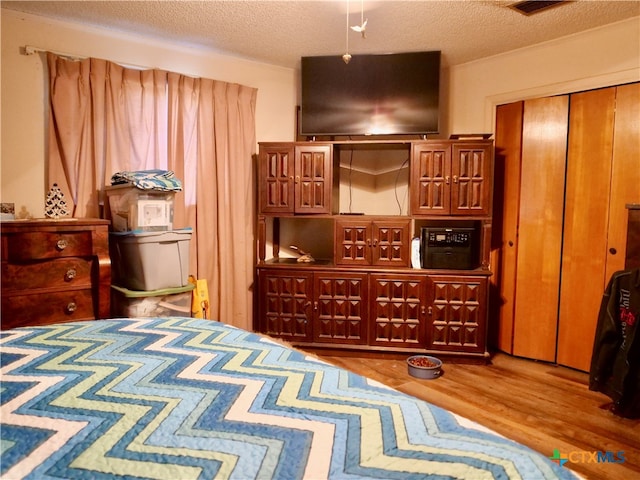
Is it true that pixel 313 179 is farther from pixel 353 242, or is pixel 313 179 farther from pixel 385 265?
pixel 385 265

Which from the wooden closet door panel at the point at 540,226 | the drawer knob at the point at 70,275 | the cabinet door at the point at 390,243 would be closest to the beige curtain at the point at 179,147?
the drawer knob at the point at 70,275

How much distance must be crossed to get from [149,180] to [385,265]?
1.79 metres

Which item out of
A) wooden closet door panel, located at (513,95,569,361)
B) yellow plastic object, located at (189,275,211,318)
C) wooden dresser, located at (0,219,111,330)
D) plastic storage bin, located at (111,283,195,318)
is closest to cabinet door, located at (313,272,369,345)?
yellow plastic object, located at (189,275,211,318)

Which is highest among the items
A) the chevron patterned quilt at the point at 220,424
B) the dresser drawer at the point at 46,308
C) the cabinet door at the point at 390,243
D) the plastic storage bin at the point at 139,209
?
the plastic storage bin at the point at 139,209

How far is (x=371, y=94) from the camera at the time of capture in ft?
10.8

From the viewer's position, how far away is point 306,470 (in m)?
0.62

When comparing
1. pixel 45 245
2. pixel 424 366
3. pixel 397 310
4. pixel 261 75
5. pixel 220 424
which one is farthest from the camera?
pixel 261 75

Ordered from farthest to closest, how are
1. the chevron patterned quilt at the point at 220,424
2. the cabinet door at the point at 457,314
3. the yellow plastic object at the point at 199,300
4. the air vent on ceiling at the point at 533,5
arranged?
the cabinet door at the point at 457,314 → the yellow plastic object at the point at 199,300 → the air vent on ceiling at the point at 533,5 → the chevron patterned quilt at the point at 220,424

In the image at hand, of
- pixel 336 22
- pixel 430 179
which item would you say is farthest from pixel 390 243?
pixel 336 22

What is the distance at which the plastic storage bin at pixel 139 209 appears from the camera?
2.52 meters

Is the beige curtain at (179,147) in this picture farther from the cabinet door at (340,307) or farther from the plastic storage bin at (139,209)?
the cabinet door at (340,307)

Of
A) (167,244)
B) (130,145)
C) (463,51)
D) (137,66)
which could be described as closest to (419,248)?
(463,51)

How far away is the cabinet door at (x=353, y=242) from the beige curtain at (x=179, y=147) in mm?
819

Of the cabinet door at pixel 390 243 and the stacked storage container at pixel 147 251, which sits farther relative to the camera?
the cabinet door at pixel 390 243
